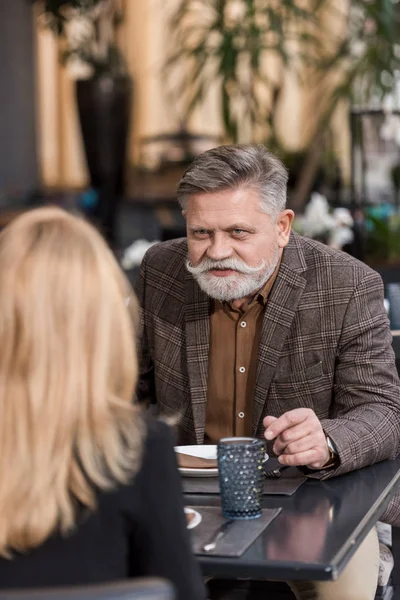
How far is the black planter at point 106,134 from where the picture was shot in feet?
28.4

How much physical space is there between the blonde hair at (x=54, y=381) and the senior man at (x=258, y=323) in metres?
1.04

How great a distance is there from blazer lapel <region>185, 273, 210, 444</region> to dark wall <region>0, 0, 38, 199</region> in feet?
27.2

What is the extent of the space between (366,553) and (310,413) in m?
0.35

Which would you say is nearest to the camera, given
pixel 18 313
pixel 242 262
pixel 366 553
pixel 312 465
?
pixel 18 313

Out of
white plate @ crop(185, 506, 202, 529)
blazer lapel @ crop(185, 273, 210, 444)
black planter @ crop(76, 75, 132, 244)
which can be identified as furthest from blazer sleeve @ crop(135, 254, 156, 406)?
black planter @ crop(76, 75, 132, 244)

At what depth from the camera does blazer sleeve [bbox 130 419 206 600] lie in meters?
1.35

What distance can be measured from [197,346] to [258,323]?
151 mm

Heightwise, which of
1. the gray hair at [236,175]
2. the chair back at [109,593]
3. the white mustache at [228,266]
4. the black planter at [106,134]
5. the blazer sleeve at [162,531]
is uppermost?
the gray hair at [236,175]

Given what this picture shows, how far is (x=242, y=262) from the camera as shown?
2.44 meters

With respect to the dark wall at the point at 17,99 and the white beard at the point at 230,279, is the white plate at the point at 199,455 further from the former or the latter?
the dark wall at the point at 17,99

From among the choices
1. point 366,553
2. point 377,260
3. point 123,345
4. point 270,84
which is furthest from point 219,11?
point 123,345

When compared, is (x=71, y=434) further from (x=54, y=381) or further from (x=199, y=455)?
(x=199, y=455)

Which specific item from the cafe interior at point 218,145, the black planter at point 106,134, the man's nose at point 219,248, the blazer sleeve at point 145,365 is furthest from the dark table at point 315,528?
the black planter at point 106,134

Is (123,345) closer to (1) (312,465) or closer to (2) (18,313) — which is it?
(2) (18,313)
